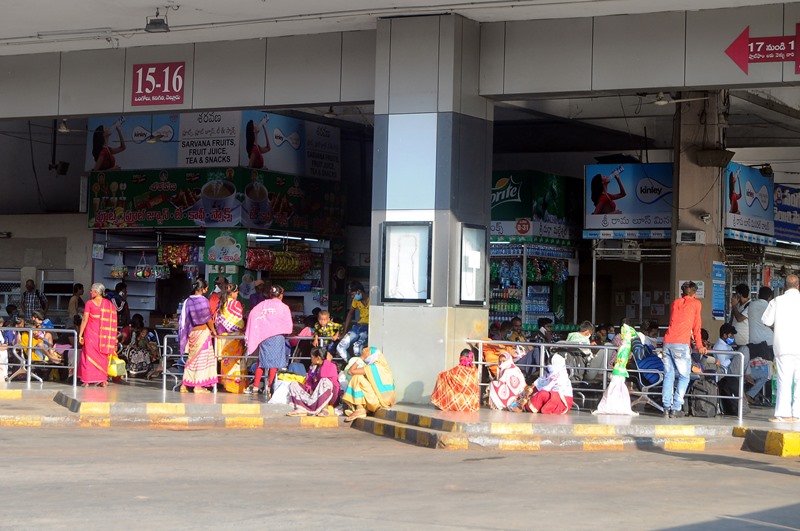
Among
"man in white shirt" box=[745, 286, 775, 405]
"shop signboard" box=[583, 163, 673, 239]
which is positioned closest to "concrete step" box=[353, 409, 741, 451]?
"man in white shirt" box=[745, 286, 775, 405]

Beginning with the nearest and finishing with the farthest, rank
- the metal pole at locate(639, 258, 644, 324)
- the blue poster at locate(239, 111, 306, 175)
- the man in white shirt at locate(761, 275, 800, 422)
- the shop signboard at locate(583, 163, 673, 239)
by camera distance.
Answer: the man in white shirt at locate(761, 275, 800, 422) → the shop signboard at locate(583, 163, 673, 239) → the blue poster at locate(239, 111, 306, 175) → the metal pole at locate(639, 258, 644, 324)

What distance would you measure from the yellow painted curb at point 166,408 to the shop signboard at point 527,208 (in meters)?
8.21

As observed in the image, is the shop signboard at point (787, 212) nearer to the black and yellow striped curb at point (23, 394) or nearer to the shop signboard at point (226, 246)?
the shop signboard at point (226, 246)

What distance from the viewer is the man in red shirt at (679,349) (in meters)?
13.5

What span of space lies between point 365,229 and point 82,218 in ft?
19.5

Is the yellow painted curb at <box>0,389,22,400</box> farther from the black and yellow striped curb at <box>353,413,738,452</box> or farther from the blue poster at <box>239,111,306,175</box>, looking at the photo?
the blue poster at <box>239,111,306,175</box>

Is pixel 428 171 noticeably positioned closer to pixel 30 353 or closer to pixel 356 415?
pixel 356 415

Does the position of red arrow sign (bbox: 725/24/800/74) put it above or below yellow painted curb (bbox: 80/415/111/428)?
above

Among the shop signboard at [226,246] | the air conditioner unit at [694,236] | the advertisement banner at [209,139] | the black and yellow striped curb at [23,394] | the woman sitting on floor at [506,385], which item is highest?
the advertisement banner at [209,139]

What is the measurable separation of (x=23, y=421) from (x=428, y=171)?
5806mm

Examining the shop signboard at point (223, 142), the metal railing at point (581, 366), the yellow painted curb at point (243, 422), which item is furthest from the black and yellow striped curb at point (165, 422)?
the shop signboard at point (223, 142)

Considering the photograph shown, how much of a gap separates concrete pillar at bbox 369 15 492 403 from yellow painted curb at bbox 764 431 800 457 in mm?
4158

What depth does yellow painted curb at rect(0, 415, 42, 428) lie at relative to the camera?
13.3m

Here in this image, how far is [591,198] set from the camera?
2044cm
